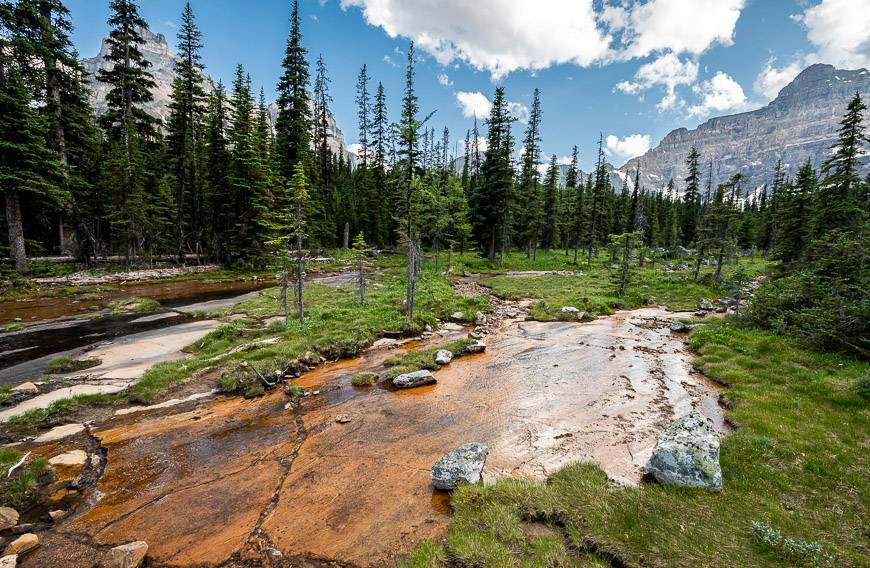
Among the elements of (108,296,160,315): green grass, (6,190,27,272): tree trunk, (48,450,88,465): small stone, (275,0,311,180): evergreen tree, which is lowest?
(48,450,88,465): small stone

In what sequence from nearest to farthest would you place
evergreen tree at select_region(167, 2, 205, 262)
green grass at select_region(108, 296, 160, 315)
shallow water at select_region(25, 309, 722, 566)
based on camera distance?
shallow water at select_region(25, 309, 722, 566)
green grass at select_region(108, 296, 160, 315)
evergreen tree at select_region(167, 2, 205, 262)

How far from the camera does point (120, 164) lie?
3136 centimetres

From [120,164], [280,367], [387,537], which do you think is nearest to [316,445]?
[387,537]

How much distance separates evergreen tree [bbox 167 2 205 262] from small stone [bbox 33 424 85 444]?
116ft

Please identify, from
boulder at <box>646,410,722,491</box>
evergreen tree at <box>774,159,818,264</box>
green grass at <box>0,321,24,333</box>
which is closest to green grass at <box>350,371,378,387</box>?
boulder at <box>646,410,722,491</box>

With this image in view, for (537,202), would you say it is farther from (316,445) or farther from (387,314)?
(316,445)

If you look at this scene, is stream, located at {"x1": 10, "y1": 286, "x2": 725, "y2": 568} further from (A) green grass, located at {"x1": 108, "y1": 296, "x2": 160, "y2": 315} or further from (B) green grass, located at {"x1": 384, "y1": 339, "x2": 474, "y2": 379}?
(A) green grass, located at {"x1": 108, "y1": 296, "x2": 160, "y2": 315}

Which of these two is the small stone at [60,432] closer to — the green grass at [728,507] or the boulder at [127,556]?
the boulder at [127,556]

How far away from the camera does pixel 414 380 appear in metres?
12.6

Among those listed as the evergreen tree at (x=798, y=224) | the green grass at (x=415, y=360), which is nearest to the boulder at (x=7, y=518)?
the green grass at (x=415, y=360)

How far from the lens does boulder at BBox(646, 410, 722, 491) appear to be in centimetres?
642

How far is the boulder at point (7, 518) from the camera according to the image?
6.11m

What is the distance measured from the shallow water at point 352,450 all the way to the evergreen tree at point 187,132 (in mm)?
37041

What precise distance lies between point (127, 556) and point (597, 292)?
95.4 ft
